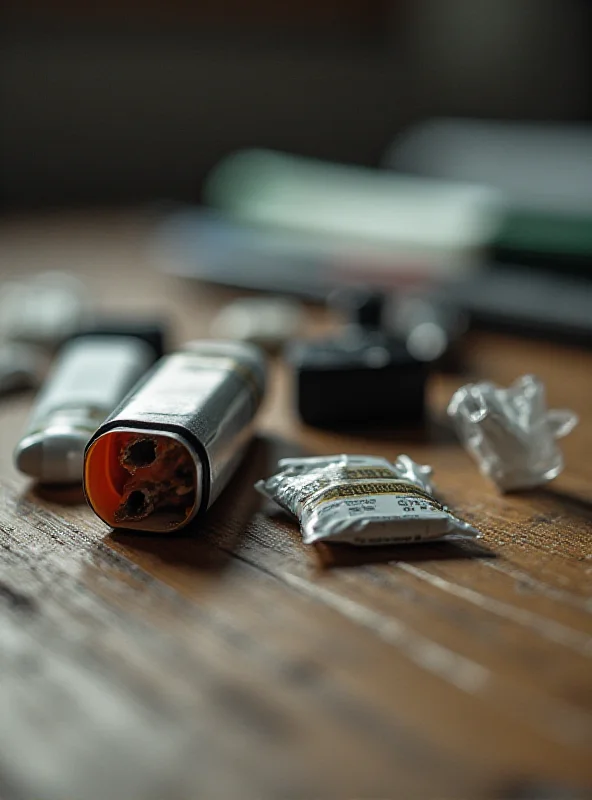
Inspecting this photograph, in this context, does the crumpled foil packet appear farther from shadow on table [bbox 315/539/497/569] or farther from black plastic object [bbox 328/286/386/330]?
black plastic object [bbox 328/286/386/330]

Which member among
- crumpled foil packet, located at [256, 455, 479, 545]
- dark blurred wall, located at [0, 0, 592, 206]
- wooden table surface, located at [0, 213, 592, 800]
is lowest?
wooden table surface, located at [0, 213, 592, 800]

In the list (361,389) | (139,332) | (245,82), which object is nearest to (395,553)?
(361,389)

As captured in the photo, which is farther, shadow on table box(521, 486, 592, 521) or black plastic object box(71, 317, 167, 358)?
black plastic object box(71, 317, 167, 358)

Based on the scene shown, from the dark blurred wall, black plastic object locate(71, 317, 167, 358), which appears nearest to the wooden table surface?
black plastic object locate(71, 317, 167, 358)

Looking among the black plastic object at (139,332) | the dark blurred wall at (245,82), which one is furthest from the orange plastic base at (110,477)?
the dark blurred wall at (245,82)

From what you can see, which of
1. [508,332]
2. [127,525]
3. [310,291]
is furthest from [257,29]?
[127,525]

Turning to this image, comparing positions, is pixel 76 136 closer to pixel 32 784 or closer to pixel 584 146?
pixel 584 146

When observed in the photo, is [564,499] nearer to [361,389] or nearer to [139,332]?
[361,389]

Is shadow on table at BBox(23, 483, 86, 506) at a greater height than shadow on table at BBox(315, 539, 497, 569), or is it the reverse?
shadow on table at BBox(315, 539, 497, 569)
